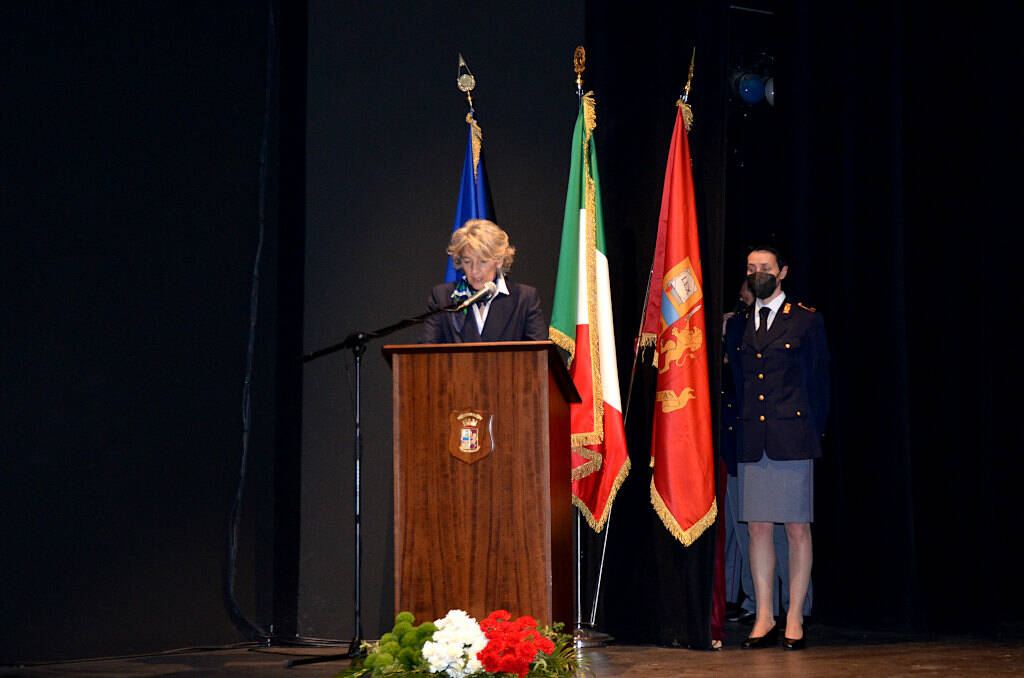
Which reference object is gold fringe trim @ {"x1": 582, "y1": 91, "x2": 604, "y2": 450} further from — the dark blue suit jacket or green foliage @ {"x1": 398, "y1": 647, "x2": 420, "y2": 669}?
green foliage @ {"x1": 398, "y1": 647, "x2": 420, "y2": 669}

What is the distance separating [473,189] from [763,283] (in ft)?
4.07

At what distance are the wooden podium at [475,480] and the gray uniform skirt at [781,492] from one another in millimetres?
1591

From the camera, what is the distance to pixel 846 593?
4898 mm

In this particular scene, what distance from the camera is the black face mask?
4242 millimetres

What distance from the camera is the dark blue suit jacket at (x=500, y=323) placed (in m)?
3.43

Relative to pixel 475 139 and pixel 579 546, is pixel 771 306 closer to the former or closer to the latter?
pixel 579 546

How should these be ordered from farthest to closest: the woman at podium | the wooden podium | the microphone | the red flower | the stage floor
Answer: the stage floor → the woman at podium → the microphone → the wooden podium → the red flower

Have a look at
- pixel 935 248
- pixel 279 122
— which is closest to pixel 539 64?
pixel 279 122

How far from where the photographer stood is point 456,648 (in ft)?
8.39

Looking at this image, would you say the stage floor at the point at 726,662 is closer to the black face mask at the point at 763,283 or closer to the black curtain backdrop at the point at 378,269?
the black curtain backdrop at the point at 378,269

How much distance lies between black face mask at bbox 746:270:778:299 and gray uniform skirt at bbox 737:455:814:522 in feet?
2.15

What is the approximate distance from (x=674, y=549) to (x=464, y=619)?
1.79 m

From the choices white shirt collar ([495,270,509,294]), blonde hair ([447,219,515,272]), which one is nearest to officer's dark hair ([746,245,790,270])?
white shirt collar ([495,270,509,294])

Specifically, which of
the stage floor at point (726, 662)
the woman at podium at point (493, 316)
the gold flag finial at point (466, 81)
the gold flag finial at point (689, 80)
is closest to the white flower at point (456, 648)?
the stage floor at point (726, 662)
